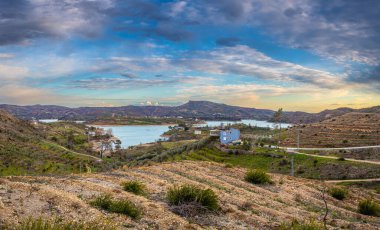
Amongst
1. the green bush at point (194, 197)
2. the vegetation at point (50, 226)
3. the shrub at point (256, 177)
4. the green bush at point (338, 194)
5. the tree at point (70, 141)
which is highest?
the vegetation at point (50, 226)

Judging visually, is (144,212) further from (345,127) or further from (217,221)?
(345,127)

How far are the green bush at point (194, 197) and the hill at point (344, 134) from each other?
8020 cm

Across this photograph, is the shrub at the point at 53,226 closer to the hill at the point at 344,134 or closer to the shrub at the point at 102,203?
the shrub at the point at 102,203

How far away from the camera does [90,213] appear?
8.55 metres

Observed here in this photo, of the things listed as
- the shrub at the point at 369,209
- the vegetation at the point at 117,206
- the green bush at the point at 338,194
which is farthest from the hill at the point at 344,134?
the vegetation at the point at 117,206

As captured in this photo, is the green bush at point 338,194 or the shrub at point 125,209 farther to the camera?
the green bush at point 338,194

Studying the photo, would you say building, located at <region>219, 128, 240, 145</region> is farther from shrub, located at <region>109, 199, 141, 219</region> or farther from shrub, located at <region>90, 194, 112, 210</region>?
shrub, located at <region>109, 199, 141, 219</region>

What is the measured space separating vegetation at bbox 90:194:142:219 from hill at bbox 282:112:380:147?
82.7m

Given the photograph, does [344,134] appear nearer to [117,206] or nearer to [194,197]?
[194,197]

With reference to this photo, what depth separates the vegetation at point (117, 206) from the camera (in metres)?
9.09

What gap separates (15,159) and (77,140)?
8949 cm

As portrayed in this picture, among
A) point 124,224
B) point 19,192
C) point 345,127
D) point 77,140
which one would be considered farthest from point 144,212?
point 77,140

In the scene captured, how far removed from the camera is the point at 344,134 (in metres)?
92.4

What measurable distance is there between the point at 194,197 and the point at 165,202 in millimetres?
1065
